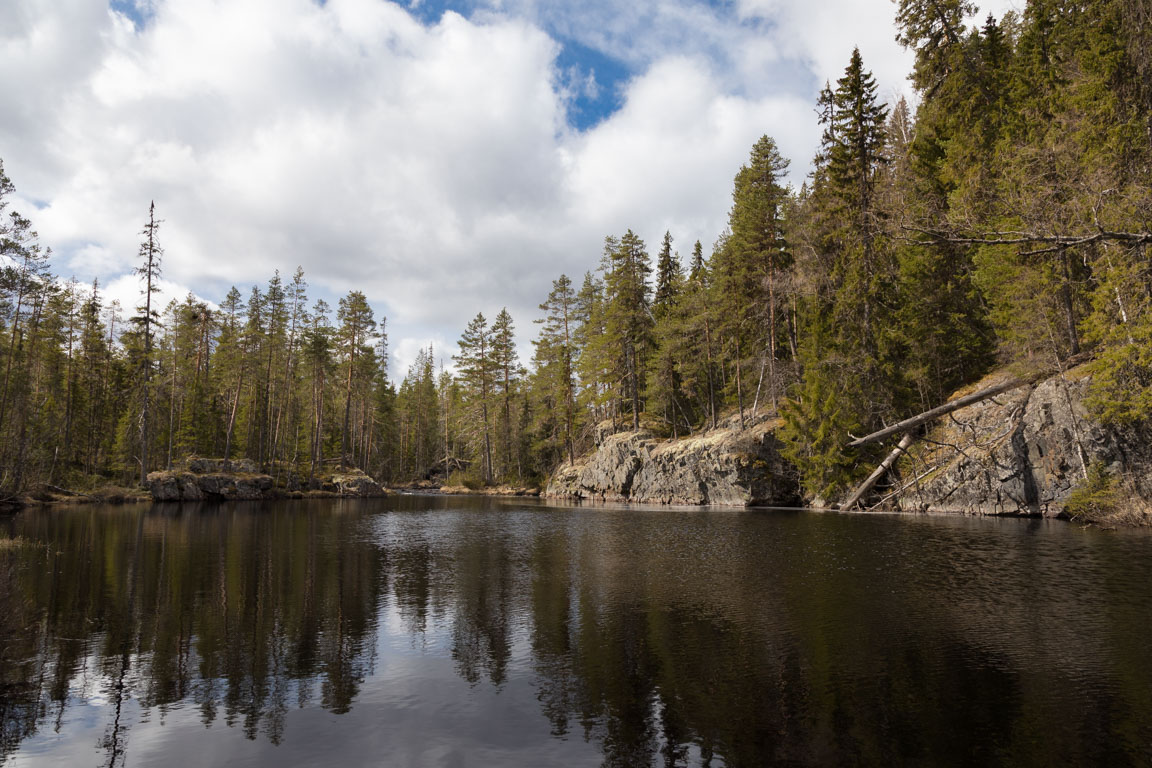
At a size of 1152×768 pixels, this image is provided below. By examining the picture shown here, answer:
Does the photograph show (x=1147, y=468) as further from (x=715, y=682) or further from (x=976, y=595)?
(x=715, y=682)

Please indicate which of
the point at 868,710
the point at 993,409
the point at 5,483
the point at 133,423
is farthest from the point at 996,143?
the point at 133,423

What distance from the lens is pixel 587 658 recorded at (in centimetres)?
979

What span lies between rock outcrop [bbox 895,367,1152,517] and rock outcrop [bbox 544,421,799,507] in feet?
31.8

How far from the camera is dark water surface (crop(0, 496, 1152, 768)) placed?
22.1ft

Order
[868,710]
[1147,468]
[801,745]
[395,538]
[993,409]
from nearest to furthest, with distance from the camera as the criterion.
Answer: [801,745] < [868,710] < [1147,468] < [395,538] < [993,409]

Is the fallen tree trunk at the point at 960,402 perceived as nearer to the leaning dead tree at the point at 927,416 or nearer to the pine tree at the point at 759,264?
the leaning dead tree at the point at 927,416

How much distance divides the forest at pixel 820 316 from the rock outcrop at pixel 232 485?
196 centimetres

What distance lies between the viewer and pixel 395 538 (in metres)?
25.8

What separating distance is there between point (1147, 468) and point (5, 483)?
187 ft

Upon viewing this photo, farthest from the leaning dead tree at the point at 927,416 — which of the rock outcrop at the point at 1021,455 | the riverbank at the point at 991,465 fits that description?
the rock outcrop at the point at 1021,455

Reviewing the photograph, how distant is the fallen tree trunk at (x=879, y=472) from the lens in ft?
110

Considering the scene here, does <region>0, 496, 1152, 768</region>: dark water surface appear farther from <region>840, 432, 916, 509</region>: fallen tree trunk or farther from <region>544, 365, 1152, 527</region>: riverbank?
<region>840, 432, 916, 509</region>: fallen tree trunk

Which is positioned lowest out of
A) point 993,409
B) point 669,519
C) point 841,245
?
point 669,519

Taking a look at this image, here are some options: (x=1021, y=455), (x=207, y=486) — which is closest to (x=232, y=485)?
(x=207, y=486)
